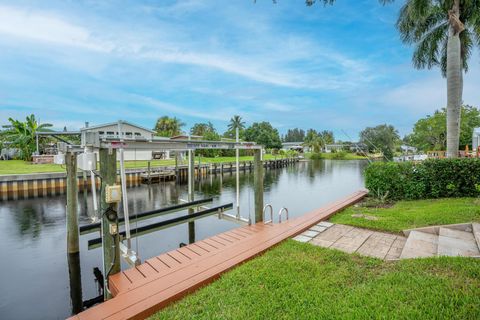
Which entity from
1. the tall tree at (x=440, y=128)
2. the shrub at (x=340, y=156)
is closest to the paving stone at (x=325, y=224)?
the tall tree at (x=440, y=128)

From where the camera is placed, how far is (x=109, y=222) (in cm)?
355

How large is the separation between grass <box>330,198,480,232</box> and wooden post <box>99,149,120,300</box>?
466 centimetres

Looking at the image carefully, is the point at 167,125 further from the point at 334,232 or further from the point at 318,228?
the point at 334,232

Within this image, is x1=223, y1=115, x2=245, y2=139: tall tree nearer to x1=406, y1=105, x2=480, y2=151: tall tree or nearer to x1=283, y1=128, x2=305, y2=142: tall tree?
x1=406, y1=105, x2=480, y2=151: tall tree

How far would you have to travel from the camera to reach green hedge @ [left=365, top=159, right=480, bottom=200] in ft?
24.6

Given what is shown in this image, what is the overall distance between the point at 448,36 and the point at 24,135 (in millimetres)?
37185

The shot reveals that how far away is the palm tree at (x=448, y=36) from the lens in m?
9.39

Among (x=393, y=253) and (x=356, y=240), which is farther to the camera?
(x=356, y=240)

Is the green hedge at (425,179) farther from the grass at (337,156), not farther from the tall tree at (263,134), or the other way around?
the tall tree at (263,134)

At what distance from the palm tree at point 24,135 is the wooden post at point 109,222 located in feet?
103

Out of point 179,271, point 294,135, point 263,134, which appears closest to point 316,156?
point 263,134

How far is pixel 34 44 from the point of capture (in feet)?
49.0

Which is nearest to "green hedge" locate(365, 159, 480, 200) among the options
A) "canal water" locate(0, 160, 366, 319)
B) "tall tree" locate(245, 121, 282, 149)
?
"canal water" locate(0, 160, 366, 319)

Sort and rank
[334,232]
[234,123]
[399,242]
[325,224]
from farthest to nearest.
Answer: [234,123] → [325,224] → [334,232] → [399,242]
